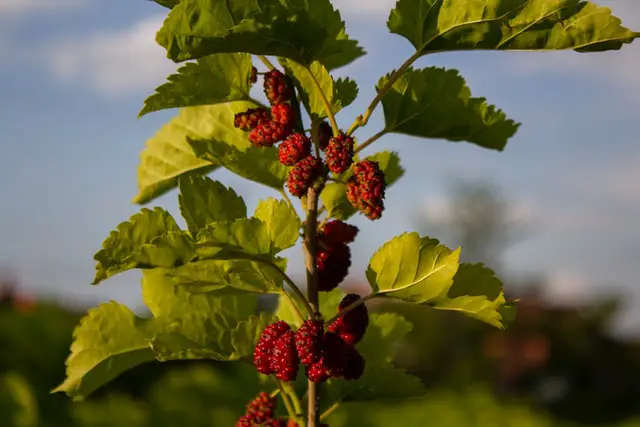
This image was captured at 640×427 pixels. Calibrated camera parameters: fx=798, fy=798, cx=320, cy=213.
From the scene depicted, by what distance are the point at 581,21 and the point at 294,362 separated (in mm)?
1057

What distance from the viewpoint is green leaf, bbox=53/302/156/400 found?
89.7 inches

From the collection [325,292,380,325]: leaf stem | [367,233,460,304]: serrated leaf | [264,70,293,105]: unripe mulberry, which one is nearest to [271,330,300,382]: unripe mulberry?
[325,292,380,325]: leaf stem

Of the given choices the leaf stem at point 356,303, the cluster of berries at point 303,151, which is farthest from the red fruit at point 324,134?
the leaf stem at point 356,303

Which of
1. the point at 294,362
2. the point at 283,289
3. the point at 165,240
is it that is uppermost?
the point at 165,240

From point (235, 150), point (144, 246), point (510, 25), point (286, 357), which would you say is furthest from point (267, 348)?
point (510, 25)

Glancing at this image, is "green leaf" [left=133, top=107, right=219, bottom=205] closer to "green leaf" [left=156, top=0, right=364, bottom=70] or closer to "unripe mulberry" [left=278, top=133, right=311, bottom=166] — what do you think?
"unripe mulberry" [left=278, top=133, right=311, bottom=166]

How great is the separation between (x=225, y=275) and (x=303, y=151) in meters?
0.36

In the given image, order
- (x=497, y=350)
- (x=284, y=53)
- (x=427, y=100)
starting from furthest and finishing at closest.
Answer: (x=497, y=350), (x=427, y=100), (x=284, y=53)

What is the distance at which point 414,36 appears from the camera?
6.43 feet

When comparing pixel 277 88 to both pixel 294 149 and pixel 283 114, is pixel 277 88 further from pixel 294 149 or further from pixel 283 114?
pixel 294 149

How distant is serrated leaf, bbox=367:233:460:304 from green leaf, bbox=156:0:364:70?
0.49m

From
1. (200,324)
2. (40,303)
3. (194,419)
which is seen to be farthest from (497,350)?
(200,324)

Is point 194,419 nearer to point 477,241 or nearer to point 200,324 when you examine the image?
point 200,324

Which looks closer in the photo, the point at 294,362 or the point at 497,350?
the point at 294,362
